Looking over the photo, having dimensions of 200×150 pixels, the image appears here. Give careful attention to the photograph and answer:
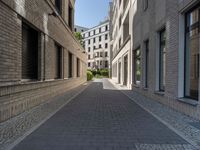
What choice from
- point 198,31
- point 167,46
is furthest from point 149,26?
point 198,31

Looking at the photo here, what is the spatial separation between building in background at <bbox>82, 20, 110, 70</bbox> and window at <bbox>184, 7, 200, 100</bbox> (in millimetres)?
73465

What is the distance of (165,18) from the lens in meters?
11.0

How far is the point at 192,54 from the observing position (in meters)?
8.65

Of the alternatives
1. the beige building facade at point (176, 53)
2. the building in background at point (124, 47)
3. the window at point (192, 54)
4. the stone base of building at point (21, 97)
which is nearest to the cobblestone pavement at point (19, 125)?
the stone base of building at point (21, 97)

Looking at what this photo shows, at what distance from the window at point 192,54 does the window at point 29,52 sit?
227 inches

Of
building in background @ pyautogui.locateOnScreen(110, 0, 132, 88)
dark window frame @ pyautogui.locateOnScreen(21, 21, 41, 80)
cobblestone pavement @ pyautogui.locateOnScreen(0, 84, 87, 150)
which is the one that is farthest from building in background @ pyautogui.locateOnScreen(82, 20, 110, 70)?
cobblestone pavement @ pyautogui.locateOnScreen(0, 84, 87, 150)

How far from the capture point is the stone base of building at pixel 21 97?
7.11 metres

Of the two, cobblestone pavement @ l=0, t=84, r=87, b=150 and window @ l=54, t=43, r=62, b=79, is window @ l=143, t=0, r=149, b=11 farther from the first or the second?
cobblestone pavement @ l=0, t=84, r=87, b=150

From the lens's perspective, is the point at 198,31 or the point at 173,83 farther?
the point at 173,83

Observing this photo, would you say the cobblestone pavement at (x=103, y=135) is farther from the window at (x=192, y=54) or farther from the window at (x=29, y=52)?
the window at (x=29, y=52)

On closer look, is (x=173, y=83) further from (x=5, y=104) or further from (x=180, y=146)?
(x=5, y=104)

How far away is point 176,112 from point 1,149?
6108 millimetres

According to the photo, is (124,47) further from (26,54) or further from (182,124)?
(182,124)

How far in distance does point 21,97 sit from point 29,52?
274 centimetres
